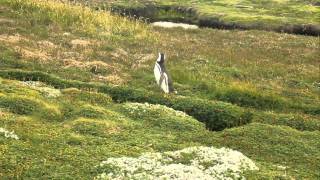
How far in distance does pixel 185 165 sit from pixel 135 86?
45.4 ft

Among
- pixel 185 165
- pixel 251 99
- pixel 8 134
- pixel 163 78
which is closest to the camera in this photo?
pixel 185 165

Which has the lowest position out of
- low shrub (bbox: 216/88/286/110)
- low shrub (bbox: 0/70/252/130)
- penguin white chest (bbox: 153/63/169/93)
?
low shrub (bbox: 216/88/286/110)

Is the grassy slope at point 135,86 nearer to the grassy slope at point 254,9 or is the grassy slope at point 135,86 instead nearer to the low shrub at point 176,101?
the low shrub at point 176,101

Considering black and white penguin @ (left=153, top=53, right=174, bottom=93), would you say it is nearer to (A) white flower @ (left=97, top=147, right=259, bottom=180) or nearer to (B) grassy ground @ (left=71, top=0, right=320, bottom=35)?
(A) white flower @ (left=97, top=147, right=259, bottom=180)

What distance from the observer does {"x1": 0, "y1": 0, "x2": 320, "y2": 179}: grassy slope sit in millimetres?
20328

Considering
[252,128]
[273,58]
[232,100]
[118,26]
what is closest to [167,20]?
[118,26]

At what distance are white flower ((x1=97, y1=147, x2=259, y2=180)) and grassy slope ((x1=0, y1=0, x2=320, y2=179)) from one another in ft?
2.60

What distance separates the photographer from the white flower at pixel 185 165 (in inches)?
723

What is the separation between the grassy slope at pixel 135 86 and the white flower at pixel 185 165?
0.79 m

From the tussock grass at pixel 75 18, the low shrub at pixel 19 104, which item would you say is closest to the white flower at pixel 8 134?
the low shrub at pixel 19 104

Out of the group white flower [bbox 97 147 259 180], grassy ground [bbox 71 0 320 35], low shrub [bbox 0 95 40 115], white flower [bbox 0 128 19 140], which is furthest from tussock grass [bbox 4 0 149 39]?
white flower [bbox 97 147 259 180]

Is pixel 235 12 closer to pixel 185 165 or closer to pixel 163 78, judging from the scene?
pixel 163 78

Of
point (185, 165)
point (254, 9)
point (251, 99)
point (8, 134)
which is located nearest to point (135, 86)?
point (251, 99)

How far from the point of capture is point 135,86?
107 feet
